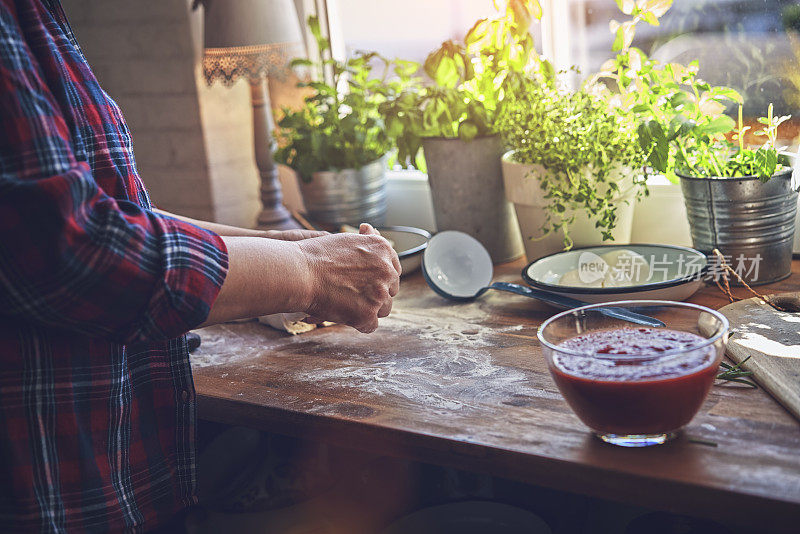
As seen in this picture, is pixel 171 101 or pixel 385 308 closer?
pixel 385 308

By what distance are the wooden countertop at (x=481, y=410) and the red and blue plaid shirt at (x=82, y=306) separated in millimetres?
145

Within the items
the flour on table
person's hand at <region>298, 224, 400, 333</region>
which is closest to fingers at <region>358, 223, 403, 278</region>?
person's hand at <region>298, 224, 400, 333</region>

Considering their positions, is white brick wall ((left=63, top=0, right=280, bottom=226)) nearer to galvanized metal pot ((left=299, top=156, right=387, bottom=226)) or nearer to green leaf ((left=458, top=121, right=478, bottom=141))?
galvanized metal pot ((left=299, top=156, right=387, bottom=226))

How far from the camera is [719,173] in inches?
50.9

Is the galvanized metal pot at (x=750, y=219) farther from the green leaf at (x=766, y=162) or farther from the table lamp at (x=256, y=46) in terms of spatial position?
the table lamp at (x=256, y=46)

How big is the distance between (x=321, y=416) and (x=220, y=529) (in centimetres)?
42

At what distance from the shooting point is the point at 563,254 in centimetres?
141

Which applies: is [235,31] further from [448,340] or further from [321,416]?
[321,416]

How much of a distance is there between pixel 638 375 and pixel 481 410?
230 millimetres

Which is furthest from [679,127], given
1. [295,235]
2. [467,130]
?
[295,235]

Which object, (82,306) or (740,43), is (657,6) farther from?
(82,306)

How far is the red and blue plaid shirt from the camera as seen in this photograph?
75 centimetres

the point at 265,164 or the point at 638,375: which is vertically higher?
the point at 265,164

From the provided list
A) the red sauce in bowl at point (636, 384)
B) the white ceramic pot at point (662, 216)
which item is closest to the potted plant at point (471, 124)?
the white ceramic pot at point (662, 216)
